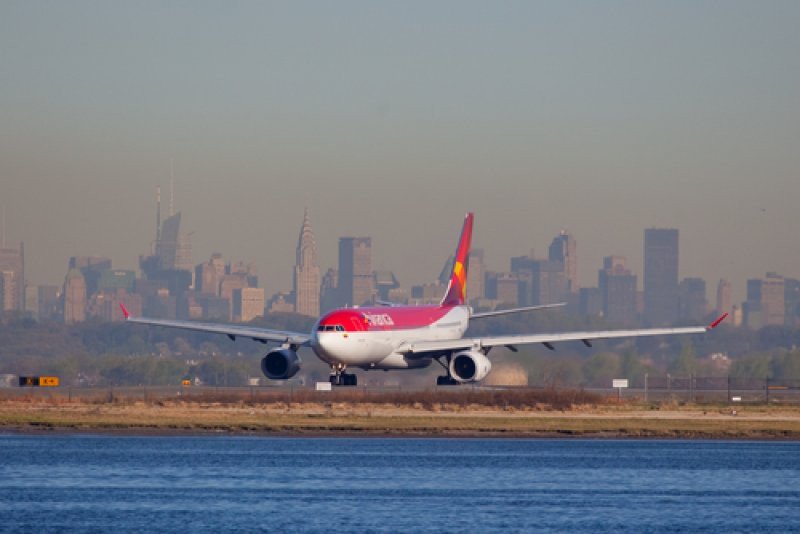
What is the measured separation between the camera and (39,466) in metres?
58.5

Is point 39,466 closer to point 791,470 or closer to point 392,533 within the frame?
Answer: point 392,533

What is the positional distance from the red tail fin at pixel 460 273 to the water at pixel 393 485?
37842mm

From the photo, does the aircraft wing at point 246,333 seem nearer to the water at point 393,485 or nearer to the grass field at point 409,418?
the grass field at point 409,418

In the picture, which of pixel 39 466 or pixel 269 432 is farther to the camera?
pixel 269 432

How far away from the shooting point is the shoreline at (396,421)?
246ft

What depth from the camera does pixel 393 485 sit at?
54.3 meters

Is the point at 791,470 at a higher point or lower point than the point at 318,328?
lower

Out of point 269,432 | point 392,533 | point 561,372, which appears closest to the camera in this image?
point 392,533

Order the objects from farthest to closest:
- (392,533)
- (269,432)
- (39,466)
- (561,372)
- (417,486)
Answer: (561,372) → (269,432) → (39,466) → (417,486) → (392,533)

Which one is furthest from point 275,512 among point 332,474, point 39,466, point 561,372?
point 561,372

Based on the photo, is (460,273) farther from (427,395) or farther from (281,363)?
(427,395)

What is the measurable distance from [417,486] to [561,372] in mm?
58084

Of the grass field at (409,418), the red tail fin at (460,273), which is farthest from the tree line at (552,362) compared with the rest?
the grass field at (409,418)

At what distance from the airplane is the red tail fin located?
5.72 meters
